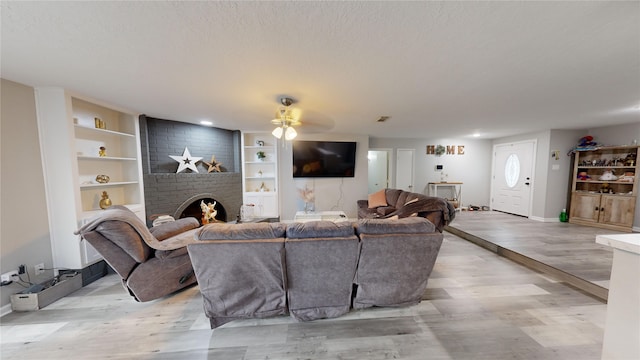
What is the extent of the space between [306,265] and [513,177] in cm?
675

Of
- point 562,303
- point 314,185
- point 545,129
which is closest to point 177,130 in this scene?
point 314,185

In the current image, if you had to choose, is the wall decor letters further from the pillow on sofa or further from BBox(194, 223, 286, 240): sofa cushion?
BBox(194, 223, 286, 240): sofa cushion

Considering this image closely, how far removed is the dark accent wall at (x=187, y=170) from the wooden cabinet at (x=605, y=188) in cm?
774

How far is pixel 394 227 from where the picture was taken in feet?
6.38

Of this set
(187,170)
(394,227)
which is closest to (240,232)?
(394,227)

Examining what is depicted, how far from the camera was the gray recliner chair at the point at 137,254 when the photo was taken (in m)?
1.85

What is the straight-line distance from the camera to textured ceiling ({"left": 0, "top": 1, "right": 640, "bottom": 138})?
1.22 metres

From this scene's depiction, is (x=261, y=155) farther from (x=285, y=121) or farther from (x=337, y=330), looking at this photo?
(x=337, y=330)

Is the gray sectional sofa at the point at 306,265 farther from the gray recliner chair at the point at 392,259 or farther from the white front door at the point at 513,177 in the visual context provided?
the white front door at the point at 513,177

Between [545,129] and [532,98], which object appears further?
[545,129]

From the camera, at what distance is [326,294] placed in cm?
192

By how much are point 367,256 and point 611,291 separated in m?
1.30

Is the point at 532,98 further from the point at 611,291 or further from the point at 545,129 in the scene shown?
the point at 545,129

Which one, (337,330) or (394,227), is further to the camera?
(394,227)
